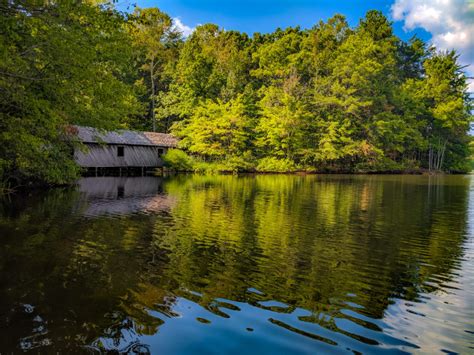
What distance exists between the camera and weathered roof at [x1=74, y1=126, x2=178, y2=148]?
40938mm

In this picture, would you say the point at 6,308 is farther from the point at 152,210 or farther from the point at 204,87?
the point at 204,87

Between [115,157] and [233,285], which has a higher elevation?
[115,157]

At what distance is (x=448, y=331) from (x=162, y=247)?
21.6 ft

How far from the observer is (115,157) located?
44.2 m

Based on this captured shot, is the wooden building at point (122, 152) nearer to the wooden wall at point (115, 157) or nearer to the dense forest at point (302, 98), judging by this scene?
the wooden wall at point (115, 157)

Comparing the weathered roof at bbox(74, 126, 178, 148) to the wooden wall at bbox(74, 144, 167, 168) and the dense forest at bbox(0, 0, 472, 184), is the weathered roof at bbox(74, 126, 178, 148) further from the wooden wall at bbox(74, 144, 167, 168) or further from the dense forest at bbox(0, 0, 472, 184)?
the dense forest at bbox(0, 0, 472, 184)

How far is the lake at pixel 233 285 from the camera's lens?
507 cm

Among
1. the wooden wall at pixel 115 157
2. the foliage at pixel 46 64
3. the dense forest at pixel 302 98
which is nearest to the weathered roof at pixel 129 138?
the wooden wall at pixel 115 157

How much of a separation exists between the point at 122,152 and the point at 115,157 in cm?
128

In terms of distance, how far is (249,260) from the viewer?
887 cm

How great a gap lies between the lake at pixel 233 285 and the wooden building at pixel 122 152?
28048mm

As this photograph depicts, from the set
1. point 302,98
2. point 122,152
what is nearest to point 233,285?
point 122,152

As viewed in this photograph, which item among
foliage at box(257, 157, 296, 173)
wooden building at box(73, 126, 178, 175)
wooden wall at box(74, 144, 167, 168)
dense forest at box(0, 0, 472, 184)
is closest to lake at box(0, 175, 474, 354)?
wooden wall at box(74, 144, 167, 168)

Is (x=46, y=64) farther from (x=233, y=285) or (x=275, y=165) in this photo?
(x=275, y=165)
